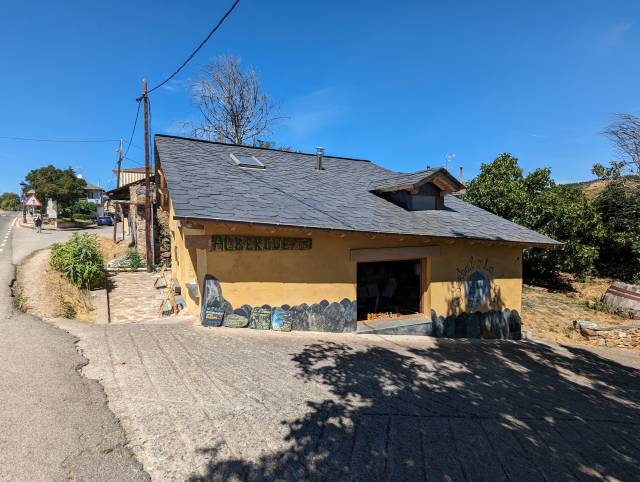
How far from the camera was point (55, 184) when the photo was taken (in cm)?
3391

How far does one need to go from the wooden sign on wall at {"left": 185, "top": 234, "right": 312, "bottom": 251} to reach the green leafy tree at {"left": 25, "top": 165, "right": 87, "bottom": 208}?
34450mm

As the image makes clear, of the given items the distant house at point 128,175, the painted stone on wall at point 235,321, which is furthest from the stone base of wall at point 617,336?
the distant house at point 128,175

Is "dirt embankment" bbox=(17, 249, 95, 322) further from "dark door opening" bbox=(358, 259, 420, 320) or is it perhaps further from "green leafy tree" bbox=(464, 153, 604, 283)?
"green leafy tree" bbox=(464, 153, 604, 283)

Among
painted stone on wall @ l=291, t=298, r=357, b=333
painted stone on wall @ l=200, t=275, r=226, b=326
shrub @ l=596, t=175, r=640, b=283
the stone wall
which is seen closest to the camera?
painted stone on wall @ l=200, t=275, r=226, b=326

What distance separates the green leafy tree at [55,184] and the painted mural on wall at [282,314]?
34.7 meters

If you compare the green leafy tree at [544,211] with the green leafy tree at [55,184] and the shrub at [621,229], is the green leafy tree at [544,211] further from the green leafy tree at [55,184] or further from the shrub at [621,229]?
the green leafy tree at [55,184]

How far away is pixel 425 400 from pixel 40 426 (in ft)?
14.6

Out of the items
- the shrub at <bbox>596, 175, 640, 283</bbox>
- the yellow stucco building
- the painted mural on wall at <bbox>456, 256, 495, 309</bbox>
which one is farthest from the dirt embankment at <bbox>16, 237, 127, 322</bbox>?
the shrub at <bbox>596, 175, 640, 283</bbox>

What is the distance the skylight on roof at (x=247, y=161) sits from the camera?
10843 mm

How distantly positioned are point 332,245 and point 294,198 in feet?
5.25

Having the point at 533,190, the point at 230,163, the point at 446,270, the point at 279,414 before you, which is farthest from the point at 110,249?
the point at 533,190

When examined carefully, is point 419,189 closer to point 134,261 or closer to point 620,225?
point 134,261

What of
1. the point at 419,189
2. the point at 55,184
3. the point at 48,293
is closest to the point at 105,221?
the point at 55,184

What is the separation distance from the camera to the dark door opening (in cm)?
1150
